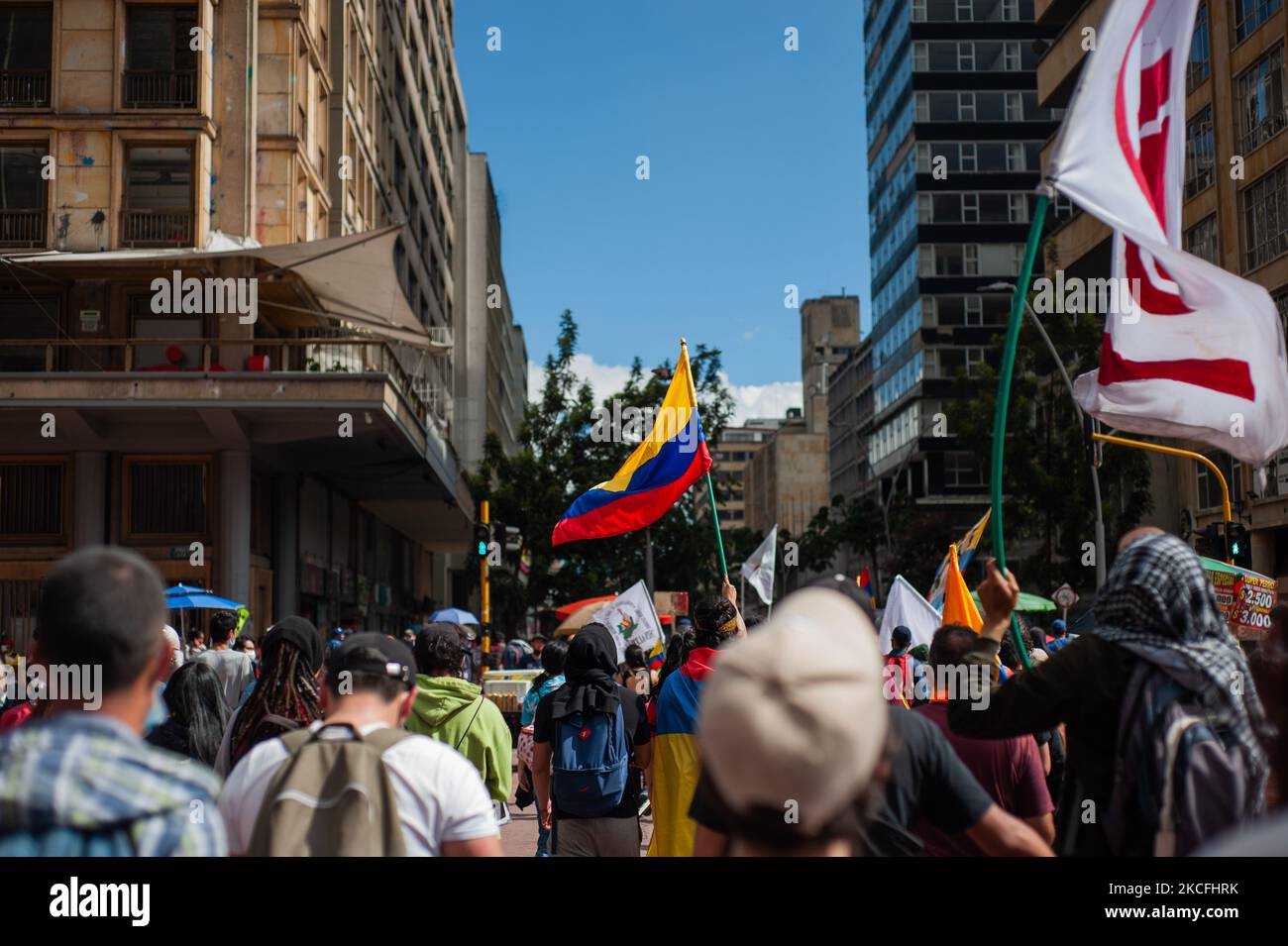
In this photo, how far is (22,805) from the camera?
107 inches

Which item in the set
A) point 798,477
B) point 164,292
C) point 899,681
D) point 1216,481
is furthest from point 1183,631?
point 798,477

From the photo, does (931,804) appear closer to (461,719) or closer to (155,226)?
(461,719)

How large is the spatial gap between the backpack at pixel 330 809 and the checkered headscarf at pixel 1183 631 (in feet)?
6.54

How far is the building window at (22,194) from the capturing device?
2503 centimetres

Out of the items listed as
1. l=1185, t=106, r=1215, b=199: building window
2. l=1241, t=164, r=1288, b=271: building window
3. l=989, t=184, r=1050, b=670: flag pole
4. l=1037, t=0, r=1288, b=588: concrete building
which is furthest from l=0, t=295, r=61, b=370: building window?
l=1185, t=106, r=1215, b=199: building window

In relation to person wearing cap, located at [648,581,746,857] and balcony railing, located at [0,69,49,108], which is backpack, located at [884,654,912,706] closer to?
person wearing cap, located at [648,581,746,857]

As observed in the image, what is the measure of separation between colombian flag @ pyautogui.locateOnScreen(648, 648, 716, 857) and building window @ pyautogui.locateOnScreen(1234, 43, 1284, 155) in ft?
96.6

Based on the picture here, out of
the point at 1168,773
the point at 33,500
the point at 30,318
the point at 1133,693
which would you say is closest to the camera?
the point at 1168,773

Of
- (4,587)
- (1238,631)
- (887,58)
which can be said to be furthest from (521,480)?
(887,58)

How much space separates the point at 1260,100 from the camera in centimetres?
3291

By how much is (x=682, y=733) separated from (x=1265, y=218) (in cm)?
3014
